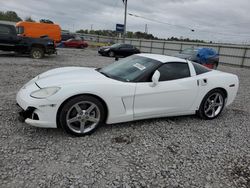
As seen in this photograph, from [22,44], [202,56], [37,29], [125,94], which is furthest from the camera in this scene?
[37,29]

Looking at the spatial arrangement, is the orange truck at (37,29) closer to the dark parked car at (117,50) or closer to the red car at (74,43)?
the red car at (74,43)

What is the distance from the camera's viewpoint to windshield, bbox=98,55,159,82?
3773 mm

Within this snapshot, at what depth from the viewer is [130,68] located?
402cm

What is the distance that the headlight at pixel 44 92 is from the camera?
3.12 m

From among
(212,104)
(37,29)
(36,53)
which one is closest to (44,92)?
(212,104)

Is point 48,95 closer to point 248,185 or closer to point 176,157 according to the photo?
point 176,157

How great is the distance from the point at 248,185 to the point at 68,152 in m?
2.20

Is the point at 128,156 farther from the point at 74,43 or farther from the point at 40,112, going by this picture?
the point at 74,43

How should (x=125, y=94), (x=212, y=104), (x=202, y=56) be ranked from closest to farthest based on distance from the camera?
1. (x=125, y=94)
2. (x=212, y=104)
3. (x=202, y=56)

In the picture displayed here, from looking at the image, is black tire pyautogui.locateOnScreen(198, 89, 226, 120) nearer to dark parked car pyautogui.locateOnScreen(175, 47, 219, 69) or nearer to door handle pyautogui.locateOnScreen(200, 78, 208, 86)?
door handle pyautogui.locateOnScreen(200, 78, 208, 86)

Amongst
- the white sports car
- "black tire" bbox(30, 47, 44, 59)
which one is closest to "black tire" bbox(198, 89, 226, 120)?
the white sports car

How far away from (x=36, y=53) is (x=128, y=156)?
440 inches

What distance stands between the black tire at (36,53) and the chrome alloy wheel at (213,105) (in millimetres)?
10608

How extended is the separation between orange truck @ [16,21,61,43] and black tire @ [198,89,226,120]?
21.2 m
